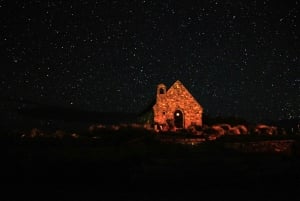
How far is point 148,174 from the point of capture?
51.9 feet

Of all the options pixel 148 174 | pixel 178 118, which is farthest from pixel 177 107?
pixel 148 174

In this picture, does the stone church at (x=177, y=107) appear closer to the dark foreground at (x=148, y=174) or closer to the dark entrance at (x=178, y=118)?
the dark entrance at (x=178, y=118)

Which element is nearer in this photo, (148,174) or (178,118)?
(148,174)

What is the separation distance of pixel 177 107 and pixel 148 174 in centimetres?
2221

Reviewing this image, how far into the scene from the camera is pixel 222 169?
1648cm

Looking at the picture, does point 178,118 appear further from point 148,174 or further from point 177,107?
point 148,174

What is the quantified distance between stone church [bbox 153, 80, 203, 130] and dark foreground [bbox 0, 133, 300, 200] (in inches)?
653

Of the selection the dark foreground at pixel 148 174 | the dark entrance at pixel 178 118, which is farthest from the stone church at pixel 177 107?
the dark foreground at pixel 148 174

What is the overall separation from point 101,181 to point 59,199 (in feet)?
11.6

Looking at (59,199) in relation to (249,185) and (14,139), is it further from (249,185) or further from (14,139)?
(14,139)

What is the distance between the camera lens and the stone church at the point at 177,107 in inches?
1463

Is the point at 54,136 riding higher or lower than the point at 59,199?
higher

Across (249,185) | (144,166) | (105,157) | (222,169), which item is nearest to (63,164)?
(105,157)

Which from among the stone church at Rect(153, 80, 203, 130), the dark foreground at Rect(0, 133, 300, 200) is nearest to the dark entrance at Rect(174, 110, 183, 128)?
the stone church at Rect(153, 80, 203, 130)
